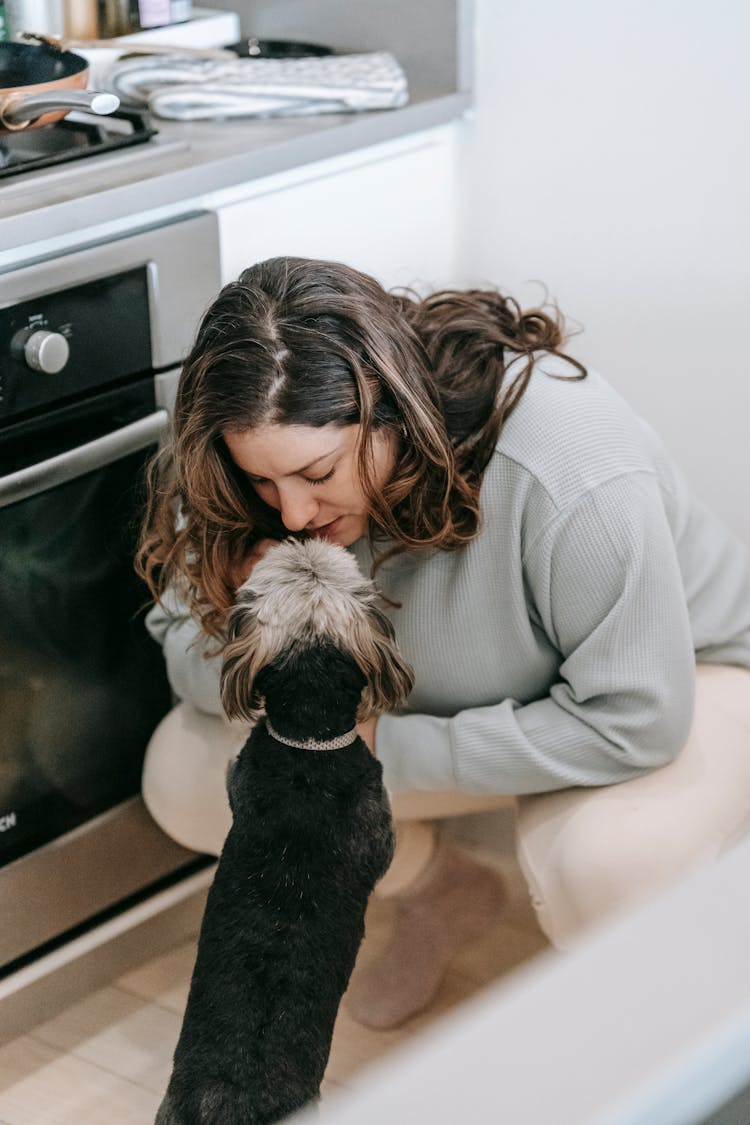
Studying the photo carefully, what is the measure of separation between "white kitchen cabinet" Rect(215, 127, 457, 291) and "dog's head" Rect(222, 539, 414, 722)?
54 cm

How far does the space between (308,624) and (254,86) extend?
874 millimetres

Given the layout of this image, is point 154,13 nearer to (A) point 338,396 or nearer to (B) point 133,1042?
(A) point 338,396

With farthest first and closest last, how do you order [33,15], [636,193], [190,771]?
[33,15], [636,193], [190,771]

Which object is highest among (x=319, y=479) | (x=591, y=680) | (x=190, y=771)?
(x=319, y=479)

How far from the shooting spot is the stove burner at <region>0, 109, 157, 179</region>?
59.7 inches

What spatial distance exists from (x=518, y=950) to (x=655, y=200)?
1.10m

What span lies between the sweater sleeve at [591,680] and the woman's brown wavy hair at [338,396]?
0.12 meters

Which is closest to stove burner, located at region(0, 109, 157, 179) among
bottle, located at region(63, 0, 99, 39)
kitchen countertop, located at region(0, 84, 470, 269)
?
kitchen countertop, located at region(0, 84, 470, 269)

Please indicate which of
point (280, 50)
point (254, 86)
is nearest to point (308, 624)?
point (254, 86)

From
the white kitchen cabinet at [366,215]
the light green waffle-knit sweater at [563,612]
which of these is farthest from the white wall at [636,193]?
the light green waffle-knit sweater at [563,612]

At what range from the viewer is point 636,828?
144 cm

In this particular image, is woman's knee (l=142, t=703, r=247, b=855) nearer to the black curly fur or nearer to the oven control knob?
the black curly fur

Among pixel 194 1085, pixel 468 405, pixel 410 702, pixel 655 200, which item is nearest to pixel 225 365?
pixel 468 405

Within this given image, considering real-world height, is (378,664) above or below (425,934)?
above
